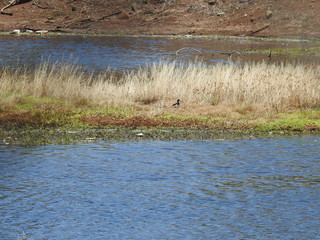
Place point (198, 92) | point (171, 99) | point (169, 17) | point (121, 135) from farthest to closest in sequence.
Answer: point (169, 17), point (171, 99), point (198, 92), point (121, 135)

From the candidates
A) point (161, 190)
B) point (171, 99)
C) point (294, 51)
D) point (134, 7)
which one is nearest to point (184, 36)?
point (134, 7)

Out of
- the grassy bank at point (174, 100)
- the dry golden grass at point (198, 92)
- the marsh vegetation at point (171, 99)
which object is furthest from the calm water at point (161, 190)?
the dry golden grass at point (198, 92)

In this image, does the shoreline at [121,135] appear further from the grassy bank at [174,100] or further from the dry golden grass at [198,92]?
the dry golden grass at [198,92]

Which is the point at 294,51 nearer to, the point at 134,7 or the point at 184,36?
the point at 184,36

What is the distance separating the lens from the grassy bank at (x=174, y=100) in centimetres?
1942

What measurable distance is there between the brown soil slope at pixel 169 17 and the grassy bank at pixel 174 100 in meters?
46.0

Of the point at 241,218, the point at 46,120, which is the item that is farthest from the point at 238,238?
the point at 46,120

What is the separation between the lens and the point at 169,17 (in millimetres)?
78438

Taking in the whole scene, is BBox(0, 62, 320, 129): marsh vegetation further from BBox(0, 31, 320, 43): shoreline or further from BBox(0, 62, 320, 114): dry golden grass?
BBox(0, 31, 320, 43): shoreline

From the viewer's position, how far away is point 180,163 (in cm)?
1504

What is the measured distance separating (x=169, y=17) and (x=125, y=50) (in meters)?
25.4

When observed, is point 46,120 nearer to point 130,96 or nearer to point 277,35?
point 130,96

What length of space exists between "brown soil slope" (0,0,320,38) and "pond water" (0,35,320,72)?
5.18 metres

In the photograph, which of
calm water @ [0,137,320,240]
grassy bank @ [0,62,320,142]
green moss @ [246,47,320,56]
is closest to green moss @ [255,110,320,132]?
grassy bank @ [0,62,320,142]
